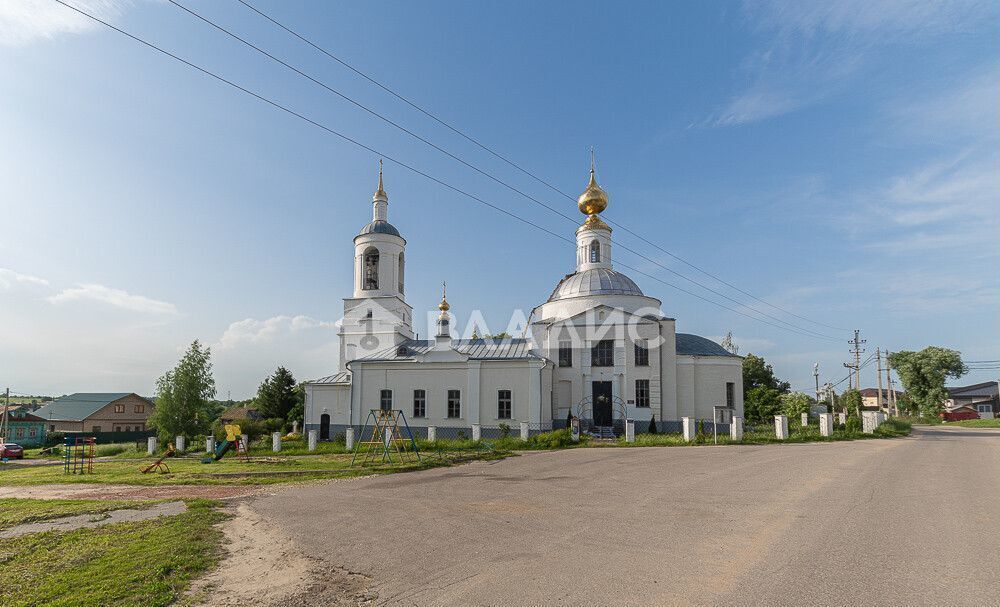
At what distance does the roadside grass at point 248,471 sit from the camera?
15.6m

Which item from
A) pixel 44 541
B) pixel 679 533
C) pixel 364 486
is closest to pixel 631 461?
pixel 364 486

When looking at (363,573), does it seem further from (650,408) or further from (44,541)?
(650,408)

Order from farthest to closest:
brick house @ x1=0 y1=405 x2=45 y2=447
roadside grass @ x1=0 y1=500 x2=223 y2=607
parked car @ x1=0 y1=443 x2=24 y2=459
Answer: brick house @ x1=0 y1=405 x2=45 y2=447
parked car @ x1=0 y1=443 x2=24 y2=459
roadside grass @ x1=0 y1=500 x2=223 y2=607

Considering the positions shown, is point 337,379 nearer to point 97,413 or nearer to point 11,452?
point 11,452

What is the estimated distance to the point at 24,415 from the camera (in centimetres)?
5197

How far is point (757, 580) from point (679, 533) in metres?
2.10

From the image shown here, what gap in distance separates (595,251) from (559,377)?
29.2 feet

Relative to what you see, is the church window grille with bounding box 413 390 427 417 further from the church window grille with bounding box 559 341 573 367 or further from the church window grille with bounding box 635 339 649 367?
the church window grille with bounding box 635 339 649 367

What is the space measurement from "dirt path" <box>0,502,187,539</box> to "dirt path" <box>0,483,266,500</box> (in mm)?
1584

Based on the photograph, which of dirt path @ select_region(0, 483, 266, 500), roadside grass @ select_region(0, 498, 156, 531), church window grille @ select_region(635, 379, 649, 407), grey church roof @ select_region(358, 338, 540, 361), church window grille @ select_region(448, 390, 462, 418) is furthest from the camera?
grey church roof @ select_region(358, 338, 540, 361)

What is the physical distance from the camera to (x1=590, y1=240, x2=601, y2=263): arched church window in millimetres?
34750

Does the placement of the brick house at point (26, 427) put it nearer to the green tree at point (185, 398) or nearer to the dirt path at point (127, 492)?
the green tree at point (185, 398)

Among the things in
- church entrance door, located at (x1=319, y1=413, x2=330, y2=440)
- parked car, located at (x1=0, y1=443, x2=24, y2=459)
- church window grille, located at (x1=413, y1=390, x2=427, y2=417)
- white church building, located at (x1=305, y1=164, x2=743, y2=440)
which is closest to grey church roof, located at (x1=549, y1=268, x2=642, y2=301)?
white church building, located at (x1=305, y1=164, x2=743, y2=440)

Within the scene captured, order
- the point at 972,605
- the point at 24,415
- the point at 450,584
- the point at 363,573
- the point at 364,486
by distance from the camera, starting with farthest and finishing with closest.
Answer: the point at 24,415, the point at 364,486, the point at 363,573, the point at 450,584, the point at 972,605
